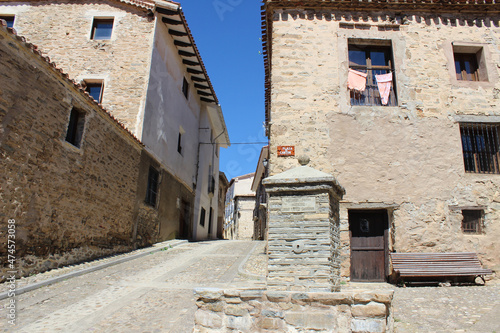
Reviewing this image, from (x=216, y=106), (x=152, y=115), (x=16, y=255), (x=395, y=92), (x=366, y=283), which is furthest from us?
(x=216, y=106)

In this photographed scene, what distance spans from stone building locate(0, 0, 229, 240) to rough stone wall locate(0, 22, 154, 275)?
8.41 ft

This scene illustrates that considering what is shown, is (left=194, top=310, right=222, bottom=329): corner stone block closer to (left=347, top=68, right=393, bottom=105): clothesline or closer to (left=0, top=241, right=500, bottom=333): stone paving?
(left=0, top=241, right=500, bottom=333): stone paving

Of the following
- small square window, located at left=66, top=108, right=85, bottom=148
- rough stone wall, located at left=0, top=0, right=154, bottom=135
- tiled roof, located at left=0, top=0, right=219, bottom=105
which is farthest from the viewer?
tiled roof, located at left=0, top=0, right=219, bottom=105

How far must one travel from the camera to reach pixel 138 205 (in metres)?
10.6

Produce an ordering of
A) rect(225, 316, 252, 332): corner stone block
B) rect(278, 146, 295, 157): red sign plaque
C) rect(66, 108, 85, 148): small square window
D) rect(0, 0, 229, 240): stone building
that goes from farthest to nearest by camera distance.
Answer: rect(0, 0, 229, 240): stone building → rect(278, 146, 295, 157): red sign plaque → rect(66, 108, 85, 148): small square window → rect(225, 316, 252, 332): corner stone block

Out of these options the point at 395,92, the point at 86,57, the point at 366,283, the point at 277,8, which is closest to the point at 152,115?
the point at 86,57

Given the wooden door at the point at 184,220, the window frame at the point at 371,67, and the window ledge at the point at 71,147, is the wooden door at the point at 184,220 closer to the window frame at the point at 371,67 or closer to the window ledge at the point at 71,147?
the window ledge at the point at 71,147

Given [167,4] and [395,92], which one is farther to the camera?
[167,4]

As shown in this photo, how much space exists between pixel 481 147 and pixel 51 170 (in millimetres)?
9612

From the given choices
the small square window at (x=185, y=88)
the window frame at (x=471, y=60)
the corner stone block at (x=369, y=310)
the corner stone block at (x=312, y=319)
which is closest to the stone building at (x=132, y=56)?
the small square window at (x=185, y=88)

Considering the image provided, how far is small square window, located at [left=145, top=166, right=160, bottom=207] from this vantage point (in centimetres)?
1149

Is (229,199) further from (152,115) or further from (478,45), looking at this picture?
(478,45)

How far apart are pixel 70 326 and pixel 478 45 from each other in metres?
10.3

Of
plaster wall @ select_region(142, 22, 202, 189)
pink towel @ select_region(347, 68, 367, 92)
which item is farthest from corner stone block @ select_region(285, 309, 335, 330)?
plaster wall @ select_region(142, 22, 202, 189)
